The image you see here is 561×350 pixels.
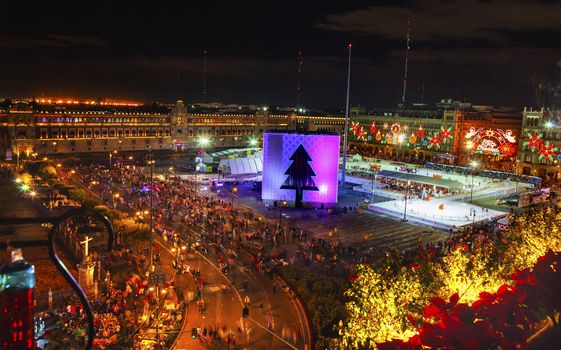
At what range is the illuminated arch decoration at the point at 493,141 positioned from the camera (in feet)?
229

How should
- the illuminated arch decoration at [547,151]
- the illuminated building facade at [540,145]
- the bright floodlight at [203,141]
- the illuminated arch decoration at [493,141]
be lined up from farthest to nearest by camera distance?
the bright floodlight at [203,141], the illuminated arch decoration at [493,141], the illuminated building facade at [540,145], the illuminated arch decoration at [547,151]

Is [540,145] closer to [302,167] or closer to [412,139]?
[412,139]

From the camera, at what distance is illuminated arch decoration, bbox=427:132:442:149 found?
78.9 metres

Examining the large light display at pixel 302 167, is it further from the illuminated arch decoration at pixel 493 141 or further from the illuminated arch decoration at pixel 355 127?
the illuminated arch decoration at pixel 355 127

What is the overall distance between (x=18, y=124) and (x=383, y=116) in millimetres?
68477

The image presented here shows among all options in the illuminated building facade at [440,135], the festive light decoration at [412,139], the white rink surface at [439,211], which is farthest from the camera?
the festive light decoration at [412,139]

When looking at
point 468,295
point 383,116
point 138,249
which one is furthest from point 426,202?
point 383,116

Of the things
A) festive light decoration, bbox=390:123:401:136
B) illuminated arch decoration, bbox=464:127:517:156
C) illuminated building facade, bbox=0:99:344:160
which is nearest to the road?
illuminated building facade, bbox=0:99:344:160

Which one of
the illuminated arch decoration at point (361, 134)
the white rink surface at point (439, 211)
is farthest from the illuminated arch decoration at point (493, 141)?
A: the white rink surface at point (439, 211)

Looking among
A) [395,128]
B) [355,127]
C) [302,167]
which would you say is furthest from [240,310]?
[355,127]

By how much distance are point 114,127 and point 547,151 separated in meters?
74.5

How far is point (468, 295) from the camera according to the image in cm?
1342

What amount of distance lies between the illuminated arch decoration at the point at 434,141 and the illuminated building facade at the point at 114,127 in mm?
20533

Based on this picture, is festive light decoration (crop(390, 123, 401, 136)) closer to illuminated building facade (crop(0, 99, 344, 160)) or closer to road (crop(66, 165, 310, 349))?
illuminated building facade (crop(0, 99, 344, 160))
